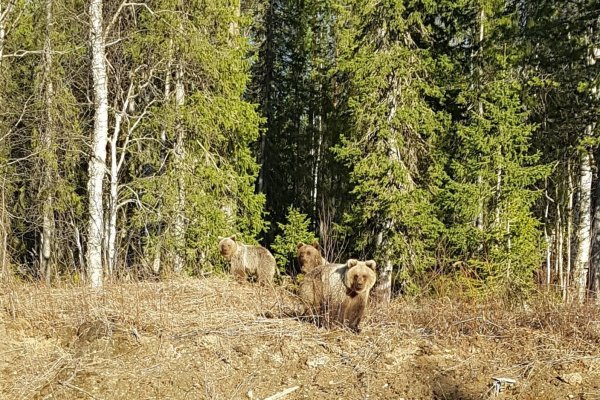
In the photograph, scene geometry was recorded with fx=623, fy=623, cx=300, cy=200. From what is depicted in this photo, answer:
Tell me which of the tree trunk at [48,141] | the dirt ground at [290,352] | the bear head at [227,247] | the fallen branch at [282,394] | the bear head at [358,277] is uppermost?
the tree trunk at [48,141]

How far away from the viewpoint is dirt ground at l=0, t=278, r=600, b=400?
6.38m

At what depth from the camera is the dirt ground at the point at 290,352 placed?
20.9 ft

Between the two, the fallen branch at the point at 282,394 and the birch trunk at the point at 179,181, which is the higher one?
the birch trunk at the point at 179,181

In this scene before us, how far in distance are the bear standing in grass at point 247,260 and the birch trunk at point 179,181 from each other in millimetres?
1030

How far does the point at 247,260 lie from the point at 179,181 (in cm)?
265

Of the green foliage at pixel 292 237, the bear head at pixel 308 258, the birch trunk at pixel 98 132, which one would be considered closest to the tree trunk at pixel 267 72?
the green foliage at pixel 292 237

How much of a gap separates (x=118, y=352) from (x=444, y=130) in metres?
13.7

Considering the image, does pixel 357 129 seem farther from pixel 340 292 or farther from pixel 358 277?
pixel 358 277

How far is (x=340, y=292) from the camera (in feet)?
23.7

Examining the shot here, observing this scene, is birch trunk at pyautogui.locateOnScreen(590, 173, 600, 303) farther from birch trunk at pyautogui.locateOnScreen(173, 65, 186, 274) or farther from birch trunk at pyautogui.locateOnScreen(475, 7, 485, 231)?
birch trunk at pyautogui.locateOnScreen(173, 65, 186, 274)

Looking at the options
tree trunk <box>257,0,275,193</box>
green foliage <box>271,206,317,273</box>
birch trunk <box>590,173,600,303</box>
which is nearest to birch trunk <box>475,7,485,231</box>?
birch trunk <box>590,173,600,303</box>

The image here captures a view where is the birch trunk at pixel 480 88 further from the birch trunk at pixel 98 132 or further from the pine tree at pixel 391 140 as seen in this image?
the birch trunk at pixel 98 132

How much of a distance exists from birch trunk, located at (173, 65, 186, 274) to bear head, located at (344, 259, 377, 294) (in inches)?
275

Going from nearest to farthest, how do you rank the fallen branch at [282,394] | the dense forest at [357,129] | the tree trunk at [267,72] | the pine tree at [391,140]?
the fallen branch at [282,394], the dense forest at [357,129], the pine tree at [391,140], the tree trunk at [267,72]
